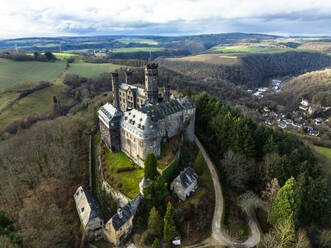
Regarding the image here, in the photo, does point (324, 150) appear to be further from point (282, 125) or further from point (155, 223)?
point (155, 223)

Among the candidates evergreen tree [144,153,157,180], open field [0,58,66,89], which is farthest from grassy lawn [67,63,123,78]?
evergreen tree [144,153,157,180]

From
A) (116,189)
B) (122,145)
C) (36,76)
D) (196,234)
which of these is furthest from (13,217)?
(36,76)

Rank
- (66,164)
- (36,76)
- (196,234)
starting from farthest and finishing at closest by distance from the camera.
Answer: (36,76) → (66,164) → (196,234)

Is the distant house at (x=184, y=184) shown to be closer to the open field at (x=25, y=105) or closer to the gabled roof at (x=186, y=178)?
the gabled roof at (x=186, y=178)

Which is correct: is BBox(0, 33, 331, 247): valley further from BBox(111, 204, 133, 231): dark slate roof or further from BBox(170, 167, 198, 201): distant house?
BBox(111, 204, 133, 231): dark slate roof

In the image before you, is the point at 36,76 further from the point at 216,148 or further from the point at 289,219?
the point at 289,219

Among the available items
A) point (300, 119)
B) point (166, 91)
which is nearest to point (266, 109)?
point (300, 119)

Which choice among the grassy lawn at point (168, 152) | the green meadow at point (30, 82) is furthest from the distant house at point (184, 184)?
the green meadow at point (30, 82)
